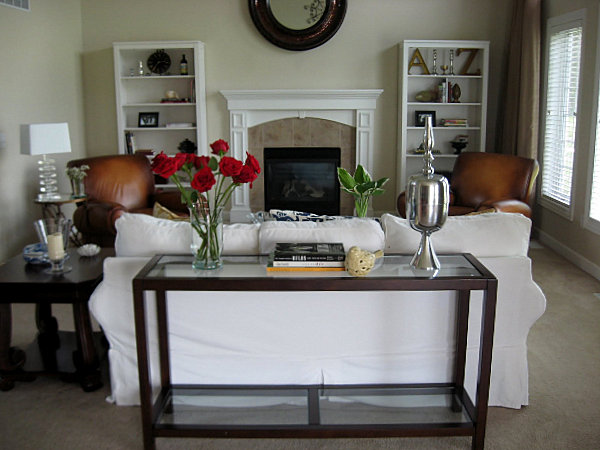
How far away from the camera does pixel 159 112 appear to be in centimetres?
677

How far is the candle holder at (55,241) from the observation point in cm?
298

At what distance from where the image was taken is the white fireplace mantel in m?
6.50

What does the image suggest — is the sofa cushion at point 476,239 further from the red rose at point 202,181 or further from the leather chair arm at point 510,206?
the leather chair arm at point 510,206

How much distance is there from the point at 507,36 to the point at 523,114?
3.68 ft

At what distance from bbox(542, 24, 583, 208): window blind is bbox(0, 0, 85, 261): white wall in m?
4.71

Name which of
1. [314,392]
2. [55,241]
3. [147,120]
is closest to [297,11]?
[147,120]

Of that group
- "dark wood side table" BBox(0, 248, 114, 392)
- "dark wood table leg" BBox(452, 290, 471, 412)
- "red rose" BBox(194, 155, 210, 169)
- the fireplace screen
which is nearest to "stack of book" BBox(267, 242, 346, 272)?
"red rose" BBox(194, 155, 210, 169)

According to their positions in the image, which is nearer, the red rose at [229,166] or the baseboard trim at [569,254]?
the red rose at [229,166]

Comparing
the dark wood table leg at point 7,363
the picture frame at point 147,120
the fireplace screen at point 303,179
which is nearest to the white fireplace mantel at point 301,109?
the fireplace screen at point 303,179

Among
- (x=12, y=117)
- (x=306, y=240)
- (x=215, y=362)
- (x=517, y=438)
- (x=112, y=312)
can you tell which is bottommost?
(x=517, y=438)

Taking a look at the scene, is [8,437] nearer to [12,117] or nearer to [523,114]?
[12,117]

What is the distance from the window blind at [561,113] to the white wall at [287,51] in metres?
0.93

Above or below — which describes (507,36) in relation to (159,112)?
above

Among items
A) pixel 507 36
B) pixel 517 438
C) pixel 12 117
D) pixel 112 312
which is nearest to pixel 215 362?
pixel 112 312
